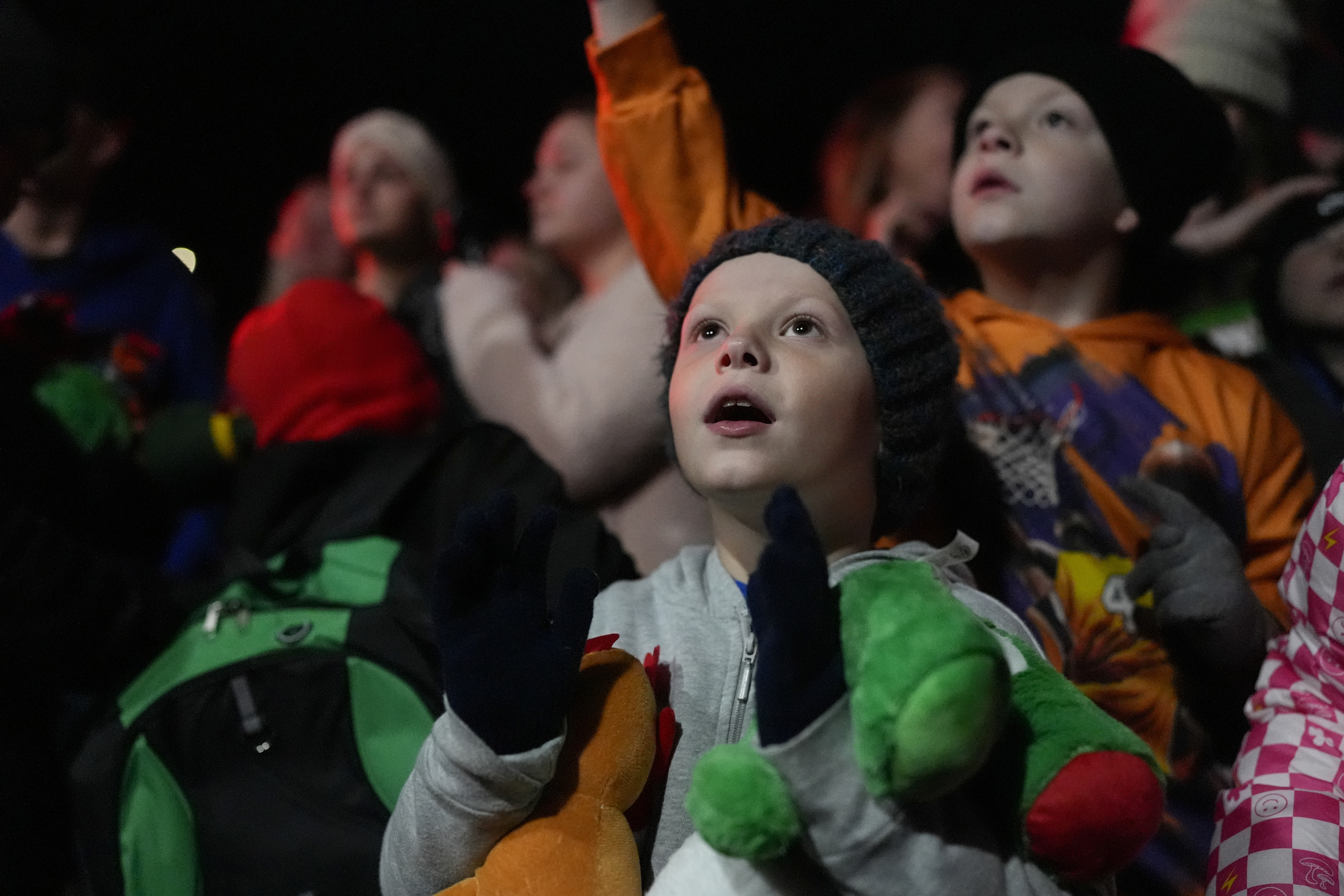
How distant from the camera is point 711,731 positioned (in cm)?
100

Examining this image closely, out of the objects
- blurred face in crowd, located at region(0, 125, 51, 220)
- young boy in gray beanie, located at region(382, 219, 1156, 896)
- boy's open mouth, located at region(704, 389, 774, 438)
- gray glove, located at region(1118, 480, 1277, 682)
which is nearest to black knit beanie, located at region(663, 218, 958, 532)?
young boy in gray beanie, located at region(382, 219, 1156, 896)

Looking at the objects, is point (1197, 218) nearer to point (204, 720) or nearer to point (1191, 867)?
point (1191, 867)

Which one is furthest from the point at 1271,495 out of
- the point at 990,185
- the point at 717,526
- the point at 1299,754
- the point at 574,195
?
Result: the point at 574,195

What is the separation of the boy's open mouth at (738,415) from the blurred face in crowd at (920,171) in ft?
2.71

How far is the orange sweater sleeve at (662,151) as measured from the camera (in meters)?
1.39

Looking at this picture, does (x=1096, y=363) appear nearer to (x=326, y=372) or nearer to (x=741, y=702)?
(x=741, y=702)

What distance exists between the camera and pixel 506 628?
849 mm

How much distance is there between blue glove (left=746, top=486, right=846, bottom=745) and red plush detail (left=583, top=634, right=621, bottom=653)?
255 millimetres

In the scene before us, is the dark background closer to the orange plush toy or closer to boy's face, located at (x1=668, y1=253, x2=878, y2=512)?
boy's face, located at (x1=668, y1=253, x2=878, y2=512)

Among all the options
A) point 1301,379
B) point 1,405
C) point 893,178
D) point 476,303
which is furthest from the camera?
point 893,178

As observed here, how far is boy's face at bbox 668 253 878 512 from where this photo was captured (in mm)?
997

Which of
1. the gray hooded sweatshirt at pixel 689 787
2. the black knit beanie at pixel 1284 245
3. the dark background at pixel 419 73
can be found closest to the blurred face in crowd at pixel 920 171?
the dark background at pixel 419 73

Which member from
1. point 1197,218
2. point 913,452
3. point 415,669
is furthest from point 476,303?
point 1197,218

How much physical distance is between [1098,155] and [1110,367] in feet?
0.86
